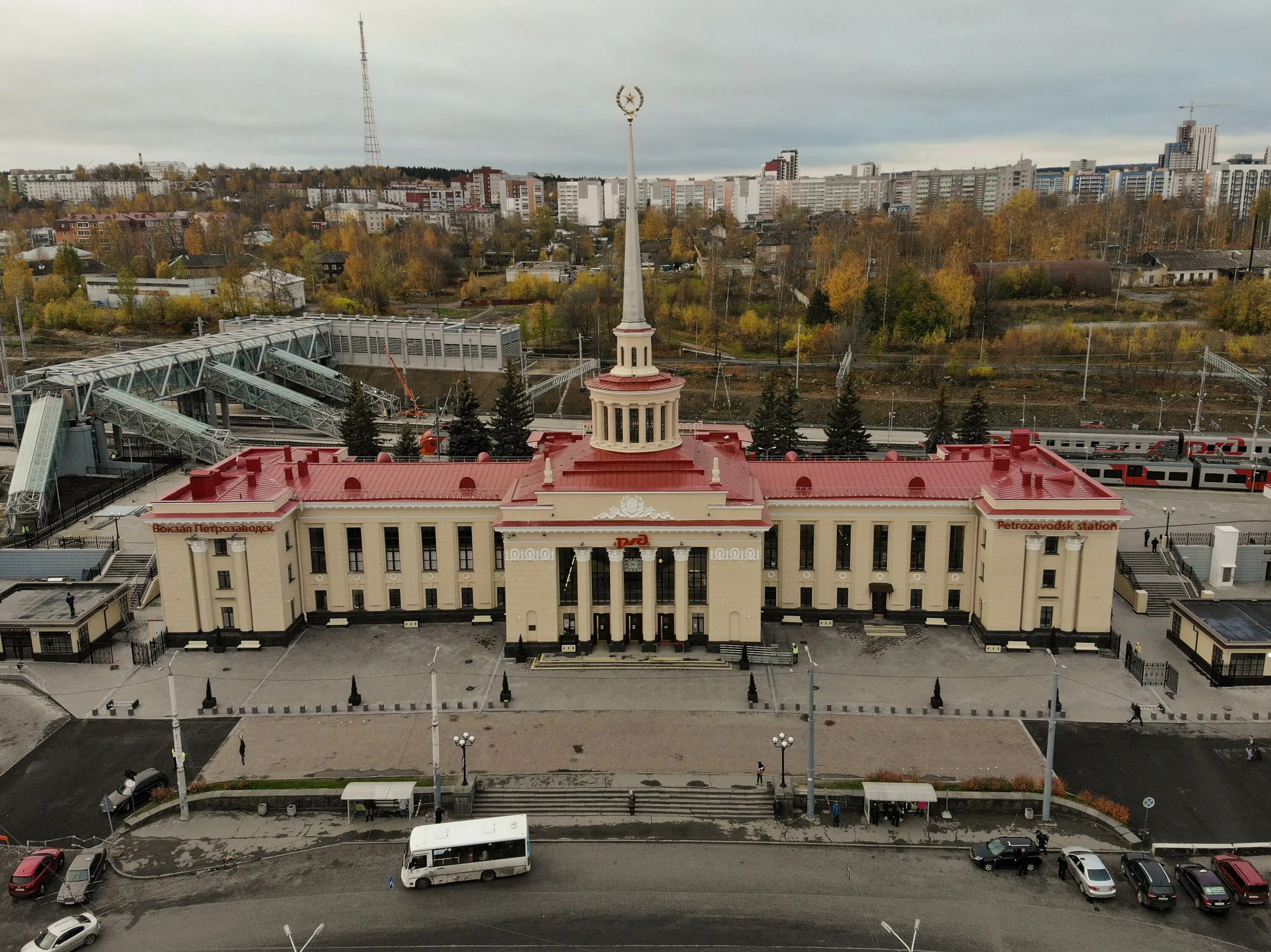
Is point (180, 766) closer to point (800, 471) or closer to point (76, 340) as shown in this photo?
point (800, 471)

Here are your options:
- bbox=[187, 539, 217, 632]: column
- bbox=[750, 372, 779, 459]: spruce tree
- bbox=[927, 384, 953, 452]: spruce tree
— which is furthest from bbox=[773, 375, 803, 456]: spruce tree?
bbox=[187, 539, 217, 632]: column

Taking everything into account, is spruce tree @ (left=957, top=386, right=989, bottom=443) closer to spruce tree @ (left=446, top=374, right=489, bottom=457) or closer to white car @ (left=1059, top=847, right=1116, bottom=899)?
spruce tree @ (left=446, top=374, right=489, bottom=457)

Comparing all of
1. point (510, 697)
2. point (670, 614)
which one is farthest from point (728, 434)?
point (510, 697)

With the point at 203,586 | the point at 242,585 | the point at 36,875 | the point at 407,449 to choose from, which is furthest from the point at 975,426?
the point at 36,875

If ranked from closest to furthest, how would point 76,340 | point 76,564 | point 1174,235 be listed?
point 76,564 → point 76,340 → point 1174,235

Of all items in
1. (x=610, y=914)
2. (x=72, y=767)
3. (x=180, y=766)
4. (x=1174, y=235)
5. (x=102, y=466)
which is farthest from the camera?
(x=1174, y=235)

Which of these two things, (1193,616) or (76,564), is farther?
(76,564)

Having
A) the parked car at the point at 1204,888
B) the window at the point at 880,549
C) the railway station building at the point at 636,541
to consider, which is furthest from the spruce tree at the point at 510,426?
the parked car at the point at 1204,888
